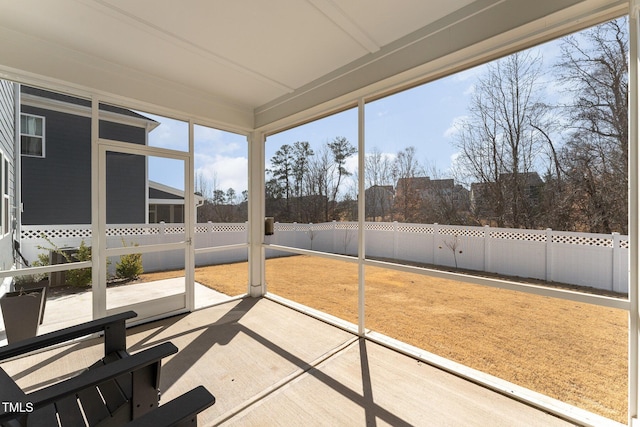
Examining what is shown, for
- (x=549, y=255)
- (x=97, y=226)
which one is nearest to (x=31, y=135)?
(x=97, y=226)

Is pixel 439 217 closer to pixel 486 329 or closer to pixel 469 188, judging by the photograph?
pixel 469 188

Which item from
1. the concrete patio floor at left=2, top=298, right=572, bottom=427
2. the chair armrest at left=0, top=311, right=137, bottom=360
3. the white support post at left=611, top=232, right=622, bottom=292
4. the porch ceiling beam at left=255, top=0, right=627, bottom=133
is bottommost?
the concrete patio floor at left=2, top=298, right=572, bottom=427

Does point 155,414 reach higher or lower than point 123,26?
lower

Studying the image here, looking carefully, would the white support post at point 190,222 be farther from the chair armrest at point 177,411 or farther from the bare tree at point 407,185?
the chair armrest at point 177,411

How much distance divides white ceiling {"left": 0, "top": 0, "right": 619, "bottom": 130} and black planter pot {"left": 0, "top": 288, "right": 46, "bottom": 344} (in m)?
2.12

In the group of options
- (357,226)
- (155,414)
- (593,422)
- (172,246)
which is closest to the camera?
(155,414)

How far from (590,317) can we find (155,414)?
9.39ft

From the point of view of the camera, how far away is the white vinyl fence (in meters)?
1.89

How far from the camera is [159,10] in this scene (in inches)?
86.0

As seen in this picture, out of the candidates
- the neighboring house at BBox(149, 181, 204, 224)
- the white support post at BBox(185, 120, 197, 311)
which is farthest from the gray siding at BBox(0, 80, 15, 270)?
the white support post at BBox(185, 120, 197, 311)

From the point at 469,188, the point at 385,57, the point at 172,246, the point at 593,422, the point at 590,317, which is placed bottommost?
the point at 593,422

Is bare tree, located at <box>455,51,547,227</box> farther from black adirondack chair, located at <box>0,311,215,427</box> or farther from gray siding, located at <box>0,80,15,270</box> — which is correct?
gray siding, located at <box>0,80,15,270</box>

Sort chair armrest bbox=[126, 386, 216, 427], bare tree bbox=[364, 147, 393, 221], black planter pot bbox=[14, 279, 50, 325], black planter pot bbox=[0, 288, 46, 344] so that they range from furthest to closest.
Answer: bare tree bbox=[364, 147, 393, 221]
black planter pot bbox=[14, 279, 50, 325]
black planter pot bbox=[0, 288, 46, 344]
chair armrest bbox=[126, 386, 216, 427]

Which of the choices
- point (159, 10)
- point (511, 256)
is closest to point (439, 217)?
point (511, 256)
